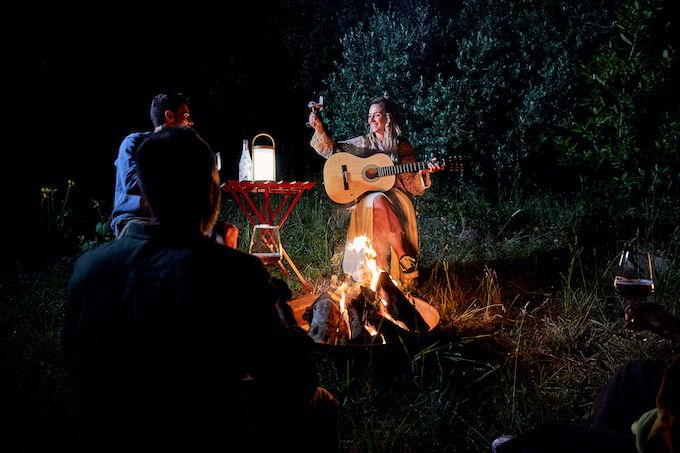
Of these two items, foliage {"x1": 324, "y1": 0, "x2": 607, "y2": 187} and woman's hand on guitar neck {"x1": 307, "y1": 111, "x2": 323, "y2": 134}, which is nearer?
woman's hand on guitar neck {"x1": 307, "y1": 111, "x2": 323, "y2": 134}

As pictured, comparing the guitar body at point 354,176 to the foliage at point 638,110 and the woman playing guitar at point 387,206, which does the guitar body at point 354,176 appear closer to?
the woman playing guitar at point 387,206

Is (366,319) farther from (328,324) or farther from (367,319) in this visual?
(328,324)

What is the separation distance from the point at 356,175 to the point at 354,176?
0.9 inches

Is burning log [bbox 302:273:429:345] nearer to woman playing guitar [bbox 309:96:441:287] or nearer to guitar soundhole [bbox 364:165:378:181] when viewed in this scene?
woman playing guitar [bbox 309:96:441:287]

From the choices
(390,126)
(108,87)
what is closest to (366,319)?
(390,126)

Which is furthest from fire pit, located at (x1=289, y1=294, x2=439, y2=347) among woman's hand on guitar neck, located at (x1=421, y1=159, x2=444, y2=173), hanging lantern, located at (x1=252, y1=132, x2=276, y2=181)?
woman's hand on guitar neck, located at (x1=421, y1=159, x2=444, y2=173)

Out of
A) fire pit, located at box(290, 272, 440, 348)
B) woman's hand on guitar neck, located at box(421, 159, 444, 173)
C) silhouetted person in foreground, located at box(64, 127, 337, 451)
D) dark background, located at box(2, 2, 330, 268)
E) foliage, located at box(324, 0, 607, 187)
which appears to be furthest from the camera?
foliage, located at box(324, 0, 607, 187)

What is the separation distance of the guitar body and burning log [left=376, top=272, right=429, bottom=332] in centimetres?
132

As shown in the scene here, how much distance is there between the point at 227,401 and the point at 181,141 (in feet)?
2.42

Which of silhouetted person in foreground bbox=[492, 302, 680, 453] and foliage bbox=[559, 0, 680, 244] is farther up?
foliage bbox=[559, 0, 680, 244]

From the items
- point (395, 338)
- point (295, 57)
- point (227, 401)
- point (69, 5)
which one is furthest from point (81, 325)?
point (295, 57)

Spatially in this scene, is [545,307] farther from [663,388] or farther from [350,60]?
[350,60]

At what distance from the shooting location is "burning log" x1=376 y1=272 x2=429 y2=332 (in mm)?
3322

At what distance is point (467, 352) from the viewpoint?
3.46m
